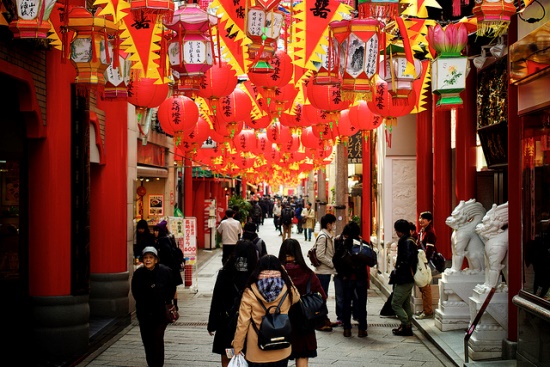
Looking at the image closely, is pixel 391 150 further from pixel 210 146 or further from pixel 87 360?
pixel 87 360

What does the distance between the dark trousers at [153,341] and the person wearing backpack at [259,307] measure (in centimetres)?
249

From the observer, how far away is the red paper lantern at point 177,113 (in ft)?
38.7

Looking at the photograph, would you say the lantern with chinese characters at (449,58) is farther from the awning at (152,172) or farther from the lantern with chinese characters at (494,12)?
the awning at (152,172)

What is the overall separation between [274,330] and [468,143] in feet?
24.5

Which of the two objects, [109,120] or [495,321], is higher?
[109,120]

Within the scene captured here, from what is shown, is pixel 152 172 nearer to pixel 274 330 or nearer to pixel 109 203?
pixel 109 203

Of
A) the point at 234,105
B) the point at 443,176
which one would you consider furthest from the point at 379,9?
the point at 443,176

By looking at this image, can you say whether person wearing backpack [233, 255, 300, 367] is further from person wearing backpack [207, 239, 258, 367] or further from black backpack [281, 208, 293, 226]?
black backpack [281, 208, 293, 226]

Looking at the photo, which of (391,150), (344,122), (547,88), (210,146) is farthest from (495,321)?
(210,146)

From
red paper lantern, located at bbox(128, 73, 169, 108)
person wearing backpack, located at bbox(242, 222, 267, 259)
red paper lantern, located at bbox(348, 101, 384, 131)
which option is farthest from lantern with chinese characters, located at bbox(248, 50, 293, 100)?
person wearing backpack, located at bbox(242, 222, 267, 259)

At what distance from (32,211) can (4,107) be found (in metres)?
1.49

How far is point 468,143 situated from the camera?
42.1 ft

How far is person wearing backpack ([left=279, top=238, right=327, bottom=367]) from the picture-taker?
7.16 metres

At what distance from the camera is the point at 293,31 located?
28.9ft
